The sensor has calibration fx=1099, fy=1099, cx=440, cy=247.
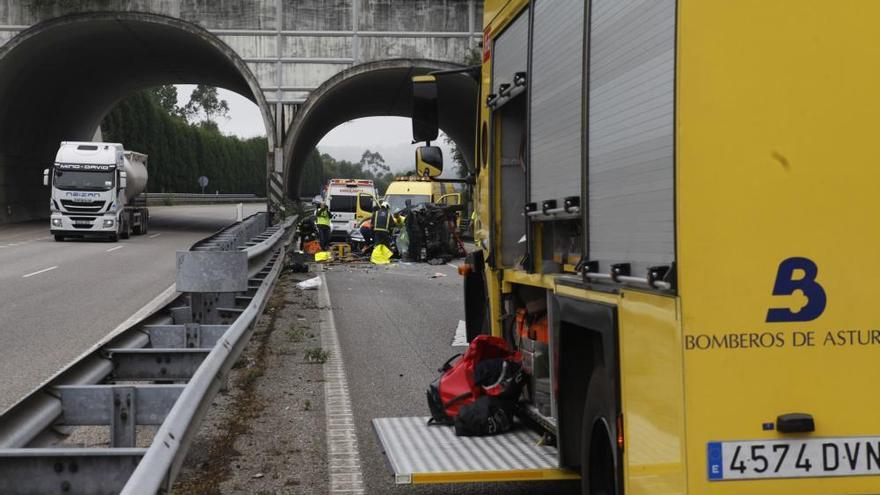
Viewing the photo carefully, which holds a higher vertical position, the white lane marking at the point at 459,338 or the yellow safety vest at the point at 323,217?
the yellow safety vest at the point at 323,217

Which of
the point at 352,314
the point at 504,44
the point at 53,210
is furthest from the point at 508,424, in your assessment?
the point at 53,210

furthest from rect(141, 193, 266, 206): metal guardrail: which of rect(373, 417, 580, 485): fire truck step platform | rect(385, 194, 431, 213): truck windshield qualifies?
rect(373, 417, 580, 485): fire truck step platform

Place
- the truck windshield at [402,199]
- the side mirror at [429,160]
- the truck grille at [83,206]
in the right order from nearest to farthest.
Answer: the side mirror at [429,160] → the truck grille at [83,206] → the truck windshield at [402,199]

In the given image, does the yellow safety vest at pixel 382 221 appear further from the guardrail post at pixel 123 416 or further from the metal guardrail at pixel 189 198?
the metal guardrail at pixel 189 198

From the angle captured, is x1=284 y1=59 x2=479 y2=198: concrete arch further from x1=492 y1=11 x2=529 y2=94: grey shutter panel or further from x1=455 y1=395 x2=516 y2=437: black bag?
x1=455 y1=395 x2=516 y2=437: black bag

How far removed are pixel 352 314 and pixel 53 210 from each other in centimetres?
2123

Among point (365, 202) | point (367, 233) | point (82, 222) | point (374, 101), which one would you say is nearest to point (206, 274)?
point (367, 233)

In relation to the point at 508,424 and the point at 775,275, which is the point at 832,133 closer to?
the point at 775,275

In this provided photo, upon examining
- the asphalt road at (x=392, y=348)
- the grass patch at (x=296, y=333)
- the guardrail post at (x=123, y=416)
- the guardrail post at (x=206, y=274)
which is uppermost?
the guardrail post at (x=206, y=274)

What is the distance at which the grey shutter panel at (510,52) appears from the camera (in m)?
6.20

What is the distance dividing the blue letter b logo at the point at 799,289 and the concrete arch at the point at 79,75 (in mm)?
35068

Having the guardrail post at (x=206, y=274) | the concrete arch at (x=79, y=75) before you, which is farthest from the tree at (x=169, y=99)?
the guardrail post at (x=206, y=274)

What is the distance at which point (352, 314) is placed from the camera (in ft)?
53.2

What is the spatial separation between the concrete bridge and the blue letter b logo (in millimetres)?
34875
